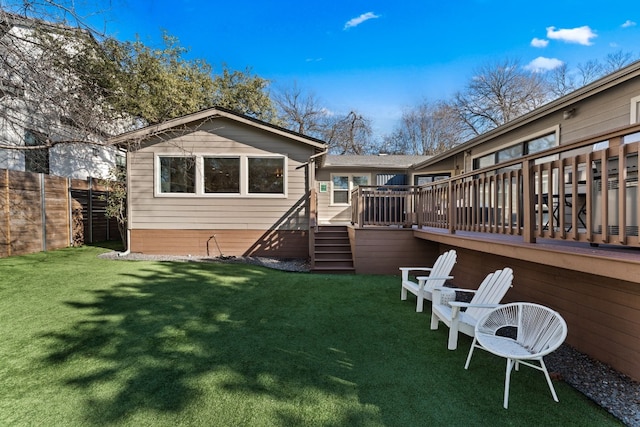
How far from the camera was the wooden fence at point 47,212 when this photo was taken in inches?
283

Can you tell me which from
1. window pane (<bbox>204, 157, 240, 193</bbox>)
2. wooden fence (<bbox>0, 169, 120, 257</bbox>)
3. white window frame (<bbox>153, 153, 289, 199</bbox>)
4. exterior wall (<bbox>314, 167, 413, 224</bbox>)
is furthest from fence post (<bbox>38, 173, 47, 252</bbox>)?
exterior wall (<bbox>314, 167, 413, 224</bbox>)

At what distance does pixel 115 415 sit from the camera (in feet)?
7.17

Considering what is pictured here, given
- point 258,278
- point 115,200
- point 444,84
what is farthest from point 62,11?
point 444,84

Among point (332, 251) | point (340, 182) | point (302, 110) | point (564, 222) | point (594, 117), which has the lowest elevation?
point (332, 251)

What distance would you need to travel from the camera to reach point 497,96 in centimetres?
2333

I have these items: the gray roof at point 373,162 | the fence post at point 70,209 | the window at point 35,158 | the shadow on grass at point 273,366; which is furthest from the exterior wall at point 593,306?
the window at point 35,158

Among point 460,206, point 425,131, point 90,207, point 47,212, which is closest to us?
point 460,206

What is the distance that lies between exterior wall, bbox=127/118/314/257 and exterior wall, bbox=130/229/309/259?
0.03 m

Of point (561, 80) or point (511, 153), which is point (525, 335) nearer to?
point (511, 153)

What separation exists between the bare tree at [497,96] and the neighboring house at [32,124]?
24116 mm

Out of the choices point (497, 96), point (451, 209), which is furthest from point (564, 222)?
point (497, 96)

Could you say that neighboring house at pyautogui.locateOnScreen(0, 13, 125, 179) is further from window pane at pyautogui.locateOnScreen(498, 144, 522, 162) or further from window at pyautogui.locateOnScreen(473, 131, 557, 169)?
window pane at pyautogui.locateOnScreen(498, 144, 522, 162)

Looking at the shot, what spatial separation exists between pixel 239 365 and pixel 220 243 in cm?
616

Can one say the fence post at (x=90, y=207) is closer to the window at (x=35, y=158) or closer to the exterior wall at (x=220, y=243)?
the window at (x=35, y=158)
